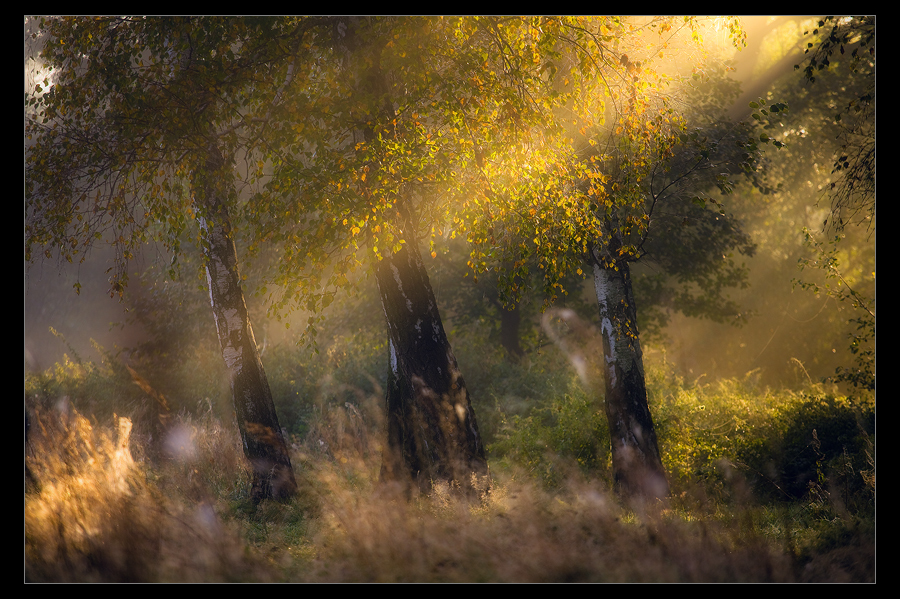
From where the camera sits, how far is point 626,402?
28.3ft

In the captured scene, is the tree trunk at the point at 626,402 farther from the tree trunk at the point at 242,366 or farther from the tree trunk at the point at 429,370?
the tree trunk at the point at 242,366

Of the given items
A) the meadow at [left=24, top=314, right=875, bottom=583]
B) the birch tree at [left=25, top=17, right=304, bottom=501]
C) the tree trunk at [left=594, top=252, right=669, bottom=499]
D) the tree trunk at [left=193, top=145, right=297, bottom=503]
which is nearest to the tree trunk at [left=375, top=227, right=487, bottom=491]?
the meadow at [left=24, top=314, right=875, bottom=583]

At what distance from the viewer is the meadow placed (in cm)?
535

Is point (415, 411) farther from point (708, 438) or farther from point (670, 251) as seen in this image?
point (670, 251)

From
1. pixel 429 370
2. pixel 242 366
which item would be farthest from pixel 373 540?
pixel 242 366

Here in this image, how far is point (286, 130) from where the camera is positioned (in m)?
6.52

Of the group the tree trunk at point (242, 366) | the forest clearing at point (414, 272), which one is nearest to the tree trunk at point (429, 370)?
the forest clearing at point (414, 272)

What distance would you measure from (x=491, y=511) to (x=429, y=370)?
66.3 inches

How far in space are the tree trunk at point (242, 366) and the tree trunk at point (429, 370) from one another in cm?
223

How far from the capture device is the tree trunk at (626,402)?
8461mm

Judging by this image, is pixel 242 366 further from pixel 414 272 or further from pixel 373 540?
pixel 373 540

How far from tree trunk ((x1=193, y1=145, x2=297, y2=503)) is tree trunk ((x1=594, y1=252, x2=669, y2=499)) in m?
4.58
